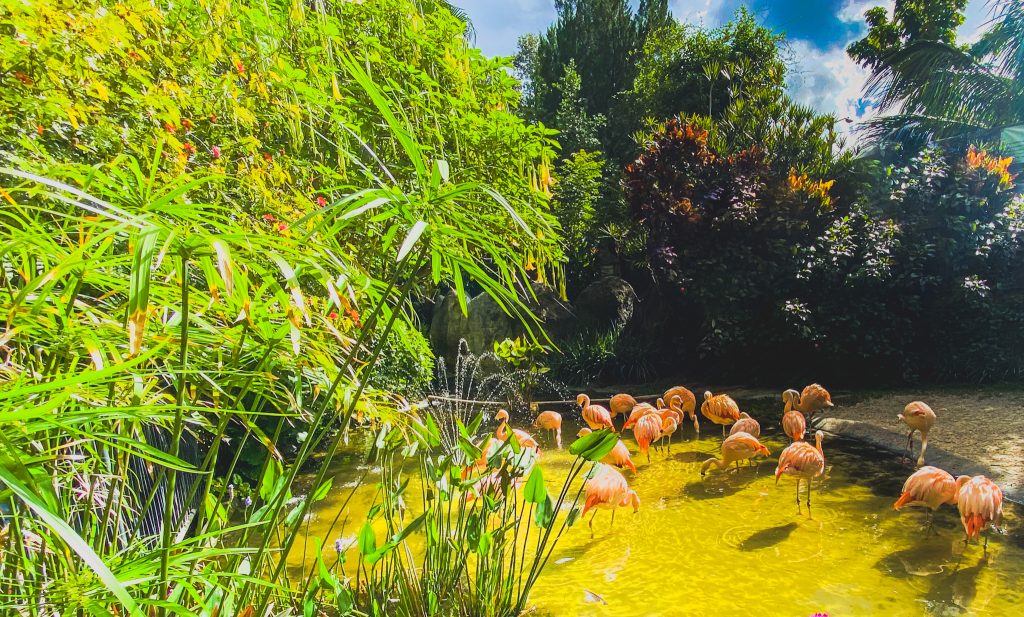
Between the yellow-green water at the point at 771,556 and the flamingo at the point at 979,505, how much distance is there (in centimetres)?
23

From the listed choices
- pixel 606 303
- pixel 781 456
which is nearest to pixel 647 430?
pixel 781 456

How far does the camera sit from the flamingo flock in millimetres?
3178

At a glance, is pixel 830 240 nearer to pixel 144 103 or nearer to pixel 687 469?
pixel 687 469

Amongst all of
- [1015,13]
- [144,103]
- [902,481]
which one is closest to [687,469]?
[902,481]

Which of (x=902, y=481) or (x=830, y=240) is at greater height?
(x=830, y=240)

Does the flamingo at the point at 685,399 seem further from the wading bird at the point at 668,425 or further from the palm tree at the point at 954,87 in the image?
the palm tree at the point at 954,87

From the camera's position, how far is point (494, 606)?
7.39 ft

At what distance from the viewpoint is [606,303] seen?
10977mm

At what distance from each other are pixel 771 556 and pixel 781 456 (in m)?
0.83

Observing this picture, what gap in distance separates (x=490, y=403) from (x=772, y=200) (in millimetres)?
5287

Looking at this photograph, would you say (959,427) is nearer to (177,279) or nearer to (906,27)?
(177,279)

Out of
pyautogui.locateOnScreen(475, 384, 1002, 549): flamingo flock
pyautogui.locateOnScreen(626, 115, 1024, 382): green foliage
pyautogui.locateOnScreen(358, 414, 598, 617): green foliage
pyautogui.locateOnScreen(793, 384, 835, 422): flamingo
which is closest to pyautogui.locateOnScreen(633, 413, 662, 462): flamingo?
pyautogui.locateOnScreen(475, 384, 1002, 549): flamingo flock

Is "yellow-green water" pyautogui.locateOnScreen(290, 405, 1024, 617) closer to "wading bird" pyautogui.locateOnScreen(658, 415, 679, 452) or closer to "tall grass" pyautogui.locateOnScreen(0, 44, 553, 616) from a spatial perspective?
"wading bird" pyautogui.locateOnScreen(658, 415, 679, 452)

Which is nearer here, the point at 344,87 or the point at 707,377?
the point at 344,87
